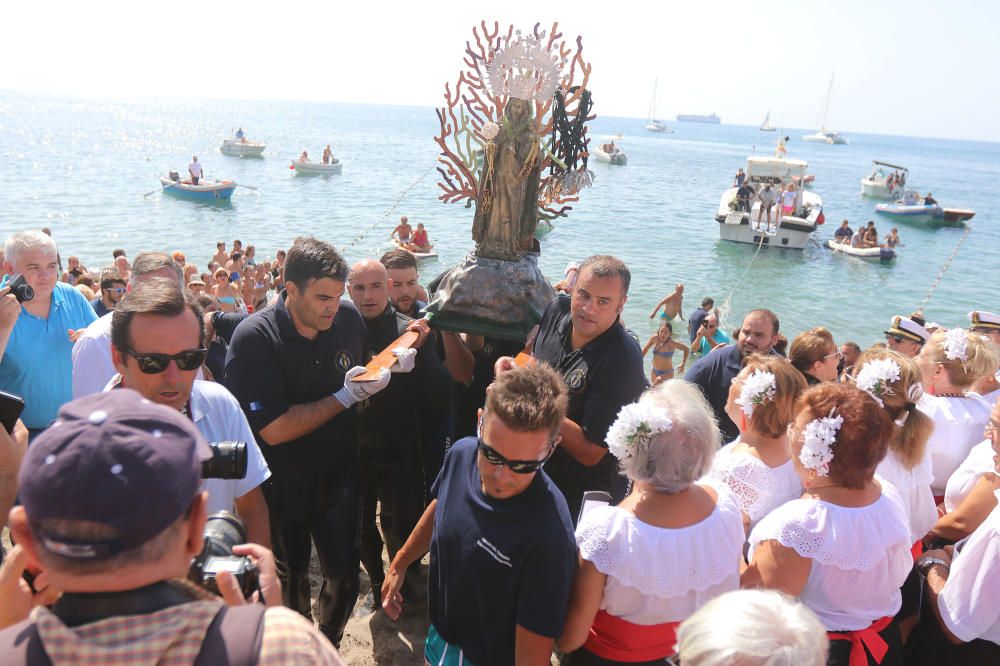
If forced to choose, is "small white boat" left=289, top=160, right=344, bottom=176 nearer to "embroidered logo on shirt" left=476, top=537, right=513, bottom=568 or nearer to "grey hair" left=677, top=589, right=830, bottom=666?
"embroidered logo on shirt" left=476, top=537, right=513, bottom=568

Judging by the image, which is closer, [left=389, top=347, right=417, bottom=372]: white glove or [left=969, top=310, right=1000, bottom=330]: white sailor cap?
[left=389, top=347, right=417, bottom=372]: white glove

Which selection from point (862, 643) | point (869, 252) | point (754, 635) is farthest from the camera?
point (869, 252)

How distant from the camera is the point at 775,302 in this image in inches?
868

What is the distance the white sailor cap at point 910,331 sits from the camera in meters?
5.27

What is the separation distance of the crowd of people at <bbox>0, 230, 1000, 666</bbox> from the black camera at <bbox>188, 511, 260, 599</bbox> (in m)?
0.03

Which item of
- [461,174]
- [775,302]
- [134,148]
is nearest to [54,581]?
[461,174]

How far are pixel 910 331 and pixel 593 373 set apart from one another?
354 cm

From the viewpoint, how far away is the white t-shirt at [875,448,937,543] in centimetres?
298

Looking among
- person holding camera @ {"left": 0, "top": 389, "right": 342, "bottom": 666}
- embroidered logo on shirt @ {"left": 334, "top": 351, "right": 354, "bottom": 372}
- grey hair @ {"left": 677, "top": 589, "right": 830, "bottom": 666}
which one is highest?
person holding camera @ {"left": 0, "top": 389, "right": 342, "bottom": 666}

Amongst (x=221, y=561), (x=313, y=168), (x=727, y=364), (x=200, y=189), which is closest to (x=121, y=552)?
(x=221, y=561)

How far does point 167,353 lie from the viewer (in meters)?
2.30

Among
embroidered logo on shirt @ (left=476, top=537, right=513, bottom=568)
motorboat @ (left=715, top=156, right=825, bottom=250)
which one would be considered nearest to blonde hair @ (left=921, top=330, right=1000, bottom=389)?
embroidered logo on shirt @ (left=476, top=537, right=513, bottom=568)

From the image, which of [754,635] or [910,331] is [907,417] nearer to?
[754,635]

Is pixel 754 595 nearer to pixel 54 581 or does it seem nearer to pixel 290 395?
pixel 54 581
